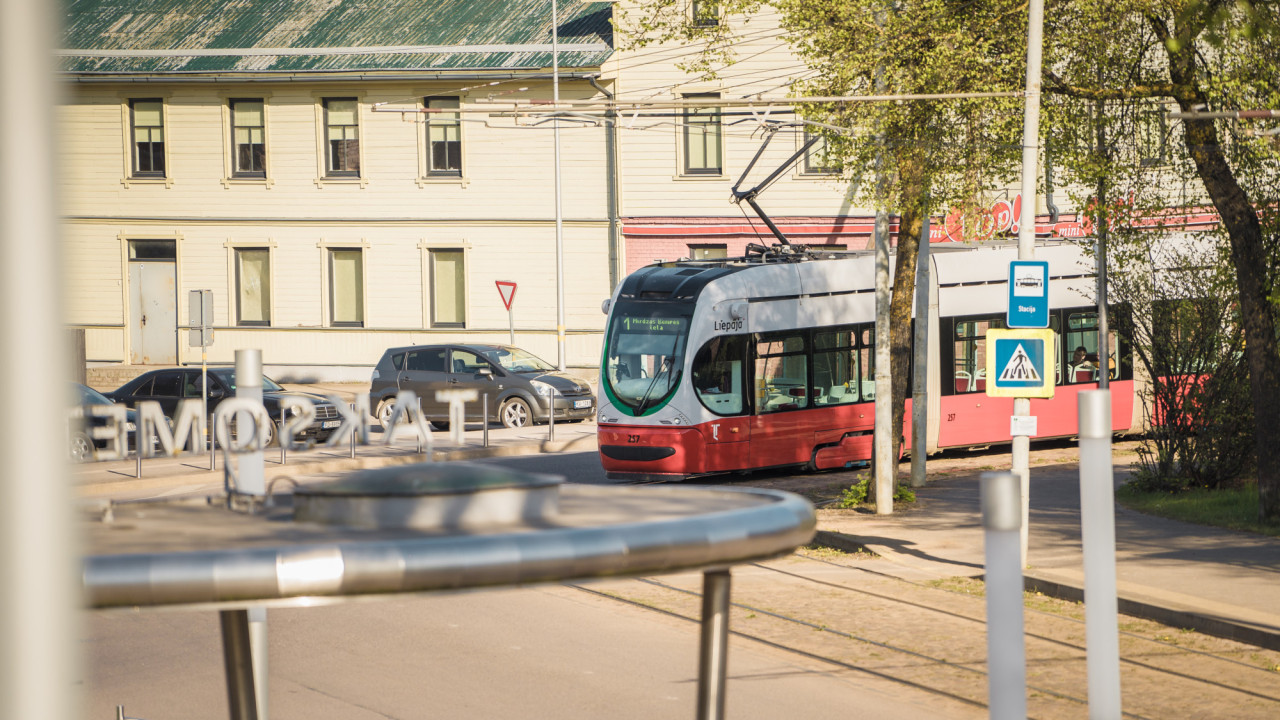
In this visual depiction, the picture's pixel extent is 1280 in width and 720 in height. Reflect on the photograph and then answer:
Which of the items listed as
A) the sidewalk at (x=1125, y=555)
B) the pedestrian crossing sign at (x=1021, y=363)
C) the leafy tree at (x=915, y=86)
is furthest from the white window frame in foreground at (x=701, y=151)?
the pedestrian crossing sign at (x=1021, y=363)

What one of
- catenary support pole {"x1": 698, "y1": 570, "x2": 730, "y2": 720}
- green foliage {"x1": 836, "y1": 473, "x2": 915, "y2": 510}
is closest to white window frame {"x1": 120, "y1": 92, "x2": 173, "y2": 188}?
green foliage {"x1": 836, "y1": 473, "x2": 915, "y2": 510}

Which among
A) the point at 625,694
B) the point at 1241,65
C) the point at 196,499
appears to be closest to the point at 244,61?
the point at 1241,65

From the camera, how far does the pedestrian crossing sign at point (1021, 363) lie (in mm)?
12641

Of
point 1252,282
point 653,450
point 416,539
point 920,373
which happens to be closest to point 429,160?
point 653,450

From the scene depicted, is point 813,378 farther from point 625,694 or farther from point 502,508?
point 502,508

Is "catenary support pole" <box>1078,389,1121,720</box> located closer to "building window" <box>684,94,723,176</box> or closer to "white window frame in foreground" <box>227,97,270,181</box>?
"building window" <box>684,94,723,176</box>

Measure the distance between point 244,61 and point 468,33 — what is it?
619cm

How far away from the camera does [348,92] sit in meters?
38.9

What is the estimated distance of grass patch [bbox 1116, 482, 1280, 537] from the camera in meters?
15.3

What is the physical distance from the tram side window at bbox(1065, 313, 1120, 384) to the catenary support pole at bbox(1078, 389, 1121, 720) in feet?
67.1

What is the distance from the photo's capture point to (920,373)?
18531 mm

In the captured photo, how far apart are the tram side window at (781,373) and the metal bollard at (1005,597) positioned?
17.0 m

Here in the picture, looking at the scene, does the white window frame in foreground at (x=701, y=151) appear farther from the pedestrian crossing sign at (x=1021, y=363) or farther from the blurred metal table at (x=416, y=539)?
the blurred metal table at (x=416, y=539)

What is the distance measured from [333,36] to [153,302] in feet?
29.5
